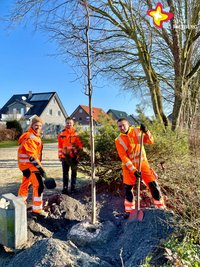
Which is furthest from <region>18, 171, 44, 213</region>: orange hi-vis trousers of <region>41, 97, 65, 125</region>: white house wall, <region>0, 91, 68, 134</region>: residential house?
<region>41, 97, 65, 125</region>: white house wall

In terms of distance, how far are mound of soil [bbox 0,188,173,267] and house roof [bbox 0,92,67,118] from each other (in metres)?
39.9

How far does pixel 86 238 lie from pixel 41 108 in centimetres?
4191

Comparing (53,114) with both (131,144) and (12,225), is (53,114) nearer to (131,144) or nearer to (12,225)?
(131,144)

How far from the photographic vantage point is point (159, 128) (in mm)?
5852

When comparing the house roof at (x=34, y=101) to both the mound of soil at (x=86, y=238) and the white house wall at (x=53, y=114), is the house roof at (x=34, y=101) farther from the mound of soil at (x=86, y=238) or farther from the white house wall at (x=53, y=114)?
the mound of soil at (x=86, y=238)

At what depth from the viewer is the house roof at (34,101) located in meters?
44.1

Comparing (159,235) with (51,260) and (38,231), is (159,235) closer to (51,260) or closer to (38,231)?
(51,260)

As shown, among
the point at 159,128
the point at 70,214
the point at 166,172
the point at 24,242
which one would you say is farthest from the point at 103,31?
the point at 24,242

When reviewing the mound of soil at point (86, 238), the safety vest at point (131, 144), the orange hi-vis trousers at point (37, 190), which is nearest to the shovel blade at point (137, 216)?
the mound of soil at point (86, 238)

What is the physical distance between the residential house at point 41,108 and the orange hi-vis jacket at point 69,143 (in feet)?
121

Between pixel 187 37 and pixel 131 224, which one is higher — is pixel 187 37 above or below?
above

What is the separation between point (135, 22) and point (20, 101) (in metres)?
38.1

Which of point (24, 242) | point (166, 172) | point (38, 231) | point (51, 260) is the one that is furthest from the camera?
point (166, 172)

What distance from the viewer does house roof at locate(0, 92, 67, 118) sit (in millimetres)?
44138
